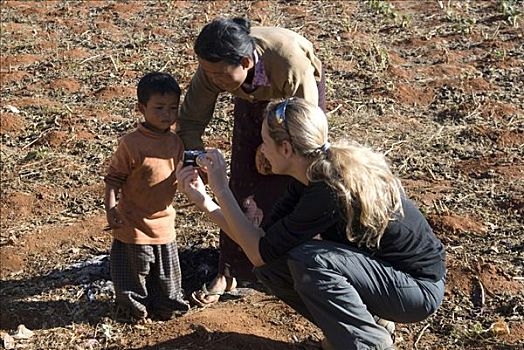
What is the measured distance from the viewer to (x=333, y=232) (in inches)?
126

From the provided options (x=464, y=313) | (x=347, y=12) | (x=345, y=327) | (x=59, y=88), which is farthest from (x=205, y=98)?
(x=347, y=12)

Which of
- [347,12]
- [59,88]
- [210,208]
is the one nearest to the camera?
[210,208]

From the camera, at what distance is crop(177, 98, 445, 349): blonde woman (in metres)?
2.97

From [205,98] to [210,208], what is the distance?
585 millimetres

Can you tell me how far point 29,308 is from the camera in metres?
4.03

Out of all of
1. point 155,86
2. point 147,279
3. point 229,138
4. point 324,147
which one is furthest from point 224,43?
point 229,138

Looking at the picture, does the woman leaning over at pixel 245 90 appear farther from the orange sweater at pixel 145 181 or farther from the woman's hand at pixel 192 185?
the woman's hand at pixel 192 185

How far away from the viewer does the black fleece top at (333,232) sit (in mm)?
3016

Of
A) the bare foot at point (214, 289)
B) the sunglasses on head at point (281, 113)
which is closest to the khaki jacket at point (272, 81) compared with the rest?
the sunglasses on head at point (281, 113)

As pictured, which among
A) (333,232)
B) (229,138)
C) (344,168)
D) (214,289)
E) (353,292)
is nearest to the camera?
(344,168)

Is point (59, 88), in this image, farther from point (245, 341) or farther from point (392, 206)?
point (392, 206)

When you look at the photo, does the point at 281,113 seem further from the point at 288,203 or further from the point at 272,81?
the point at 272,81

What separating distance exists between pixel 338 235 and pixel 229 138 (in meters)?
2.69

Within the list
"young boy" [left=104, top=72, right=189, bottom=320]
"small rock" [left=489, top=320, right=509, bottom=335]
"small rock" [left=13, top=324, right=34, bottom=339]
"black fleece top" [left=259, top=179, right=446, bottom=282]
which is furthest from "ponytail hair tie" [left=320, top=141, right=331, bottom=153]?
"small rock" [left=13, top=324, right=34, bottom=339]
